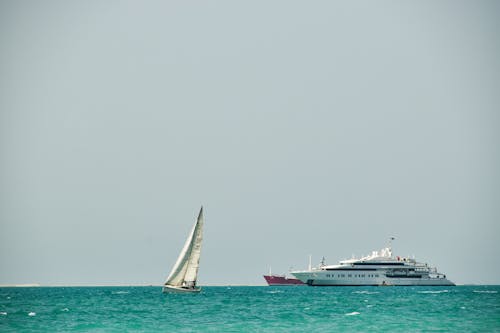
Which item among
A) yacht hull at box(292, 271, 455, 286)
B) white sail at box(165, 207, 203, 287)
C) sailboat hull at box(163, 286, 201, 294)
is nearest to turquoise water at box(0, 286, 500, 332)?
white sail at box(165, 207, 203, 287)

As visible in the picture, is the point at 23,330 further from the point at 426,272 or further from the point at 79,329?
the point at 426,272

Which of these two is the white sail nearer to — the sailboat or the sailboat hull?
the sailboat

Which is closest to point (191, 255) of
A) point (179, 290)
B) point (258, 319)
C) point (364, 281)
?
point (179, 290)

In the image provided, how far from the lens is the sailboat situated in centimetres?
10188

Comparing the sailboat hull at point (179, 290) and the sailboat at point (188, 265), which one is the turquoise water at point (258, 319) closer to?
the sailboat at point (188, 265)

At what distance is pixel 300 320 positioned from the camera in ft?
212

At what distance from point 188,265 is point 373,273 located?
292 feet

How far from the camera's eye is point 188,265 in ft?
339

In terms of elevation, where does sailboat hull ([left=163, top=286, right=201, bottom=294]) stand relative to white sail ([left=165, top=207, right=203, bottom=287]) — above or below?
below

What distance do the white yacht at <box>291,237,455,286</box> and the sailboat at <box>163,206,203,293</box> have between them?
266 feet

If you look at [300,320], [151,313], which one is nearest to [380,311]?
[300,320]

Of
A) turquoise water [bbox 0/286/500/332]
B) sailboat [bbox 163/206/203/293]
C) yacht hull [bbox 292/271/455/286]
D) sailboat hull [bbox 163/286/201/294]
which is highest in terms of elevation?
yacht hull [bbox 292/271/455/286]

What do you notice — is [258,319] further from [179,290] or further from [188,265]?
[179,290]

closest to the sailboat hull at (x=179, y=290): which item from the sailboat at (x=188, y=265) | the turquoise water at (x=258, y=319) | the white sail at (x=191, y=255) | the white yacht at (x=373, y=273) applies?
the sailboat at (x=188, y=265)
